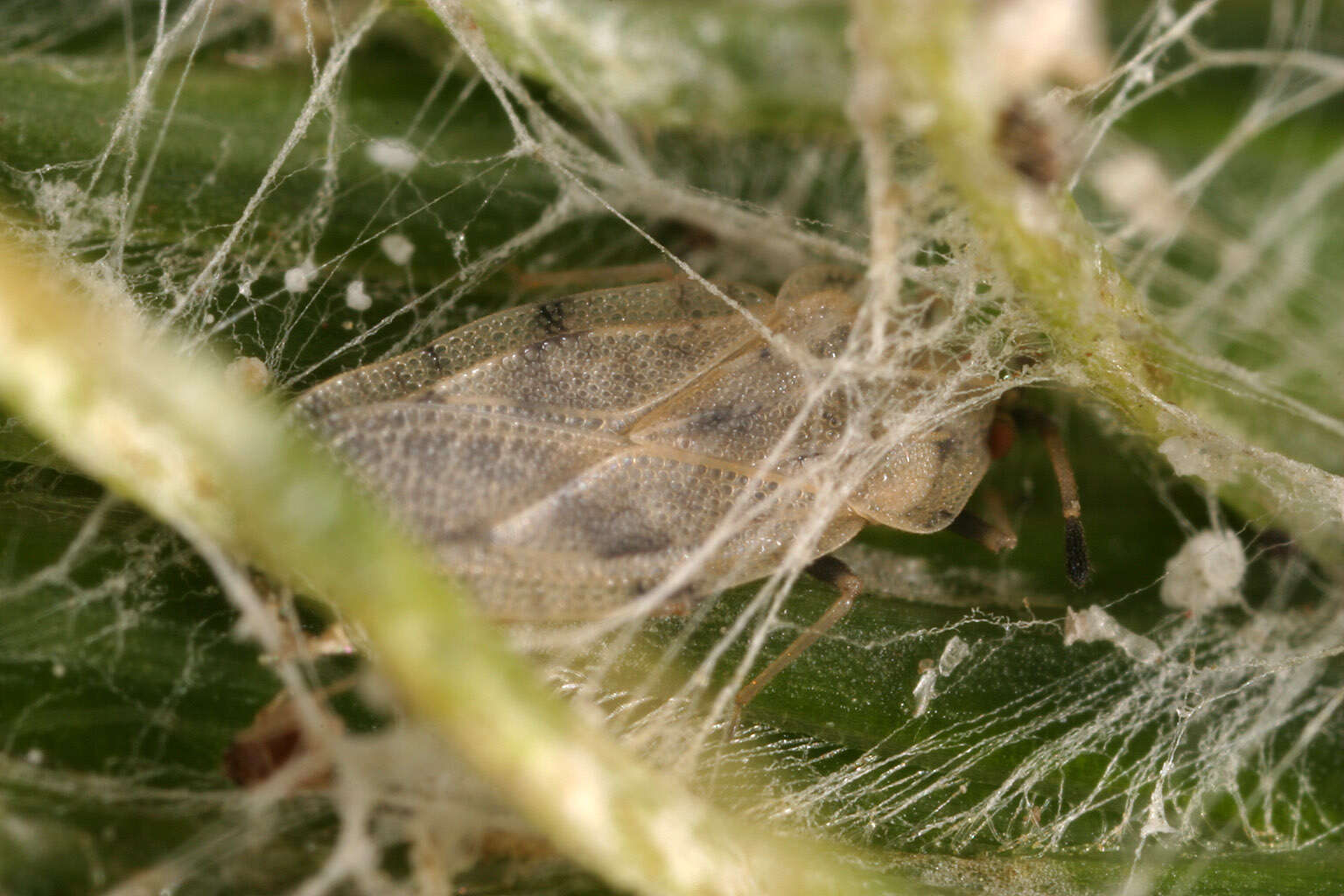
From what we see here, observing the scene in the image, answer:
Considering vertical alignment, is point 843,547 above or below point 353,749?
above

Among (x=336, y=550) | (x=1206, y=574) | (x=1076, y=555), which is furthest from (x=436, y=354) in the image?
(x=1206, y=574)

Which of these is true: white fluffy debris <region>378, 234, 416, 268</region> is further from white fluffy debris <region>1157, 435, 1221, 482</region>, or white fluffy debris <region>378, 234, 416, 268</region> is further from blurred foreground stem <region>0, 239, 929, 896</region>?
white fluffy debris <region>1157, 435, 1221, 482</region>

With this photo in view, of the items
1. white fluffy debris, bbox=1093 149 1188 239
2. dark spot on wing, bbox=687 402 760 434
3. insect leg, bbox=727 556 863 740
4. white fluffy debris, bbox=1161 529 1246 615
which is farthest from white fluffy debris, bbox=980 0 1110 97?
white fluffy debris, bbox=1161 529 1246 615

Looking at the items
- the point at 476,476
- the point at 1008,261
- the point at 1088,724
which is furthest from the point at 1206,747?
the point at 476,476

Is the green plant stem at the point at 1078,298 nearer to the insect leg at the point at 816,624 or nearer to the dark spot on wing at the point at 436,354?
the insect leg at the point at 816,624

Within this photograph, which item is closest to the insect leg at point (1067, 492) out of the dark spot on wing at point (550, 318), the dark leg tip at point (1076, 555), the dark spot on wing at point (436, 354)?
the dark leg tip at point (1076, 555)

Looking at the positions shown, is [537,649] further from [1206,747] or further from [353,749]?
[1206,747]
